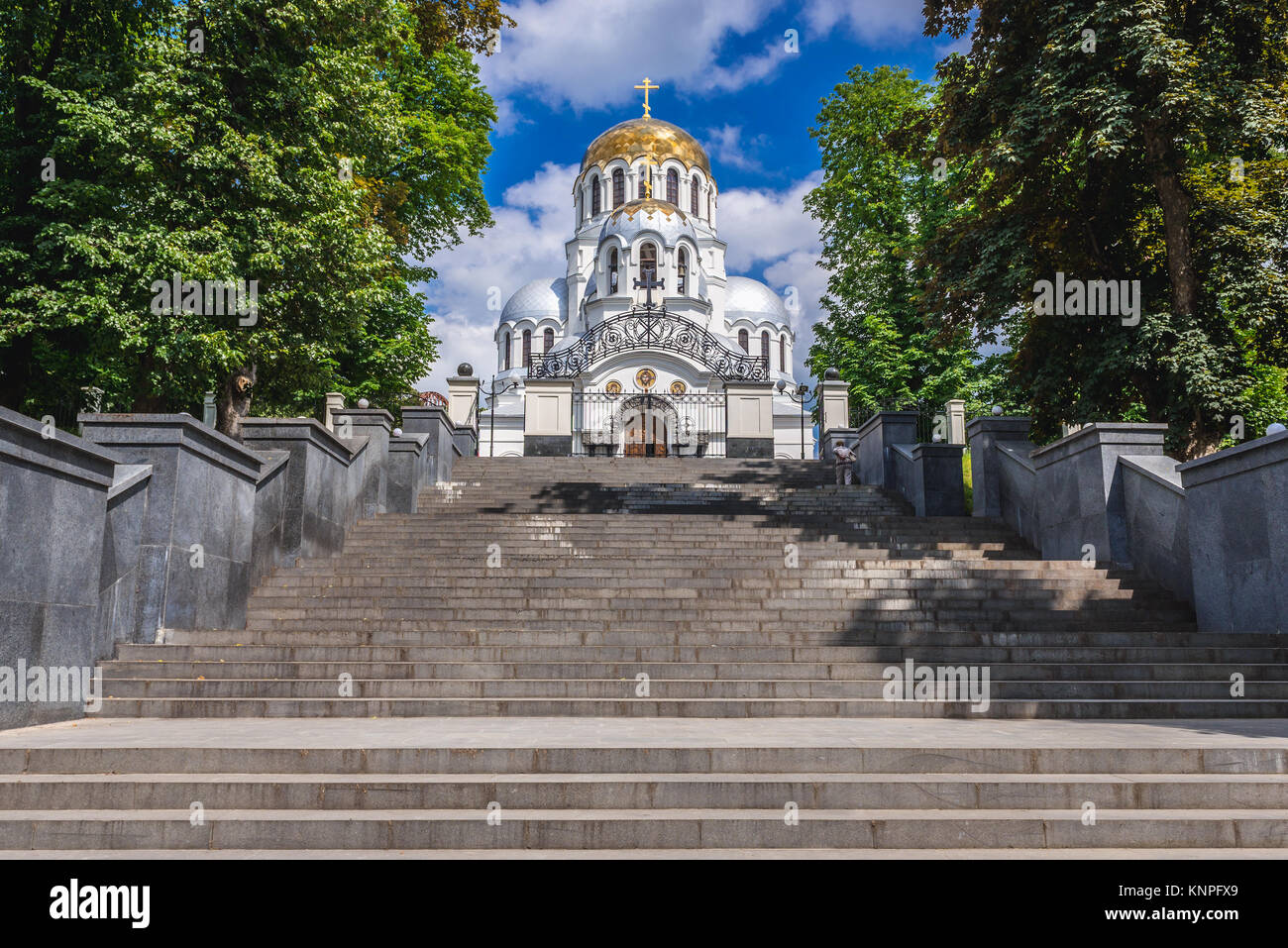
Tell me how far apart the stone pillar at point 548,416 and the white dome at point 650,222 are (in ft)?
107

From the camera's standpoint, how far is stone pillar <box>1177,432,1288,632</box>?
8.74 meters

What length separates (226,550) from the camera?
31.4 ft

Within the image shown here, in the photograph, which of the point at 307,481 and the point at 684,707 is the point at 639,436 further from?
the point at 684,707

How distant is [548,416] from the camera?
25.2 meters

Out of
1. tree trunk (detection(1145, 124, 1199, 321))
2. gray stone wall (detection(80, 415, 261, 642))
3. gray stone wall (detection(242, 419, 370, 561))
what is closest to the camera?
gray stone wall (detection(80, 415, 261, 642))

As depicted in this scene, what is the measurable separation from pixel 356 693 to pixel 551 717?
174cm

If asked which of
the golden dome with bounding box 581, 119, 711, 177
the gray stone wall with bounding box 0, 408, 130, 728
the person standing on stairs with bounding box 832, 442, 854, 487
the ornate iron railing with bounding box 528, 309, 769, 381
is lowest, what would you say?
the gray stone wall with bounding box 0, 408, 130, 728

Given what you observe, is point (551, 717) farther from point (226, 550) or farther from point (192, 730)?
point (226, 550)

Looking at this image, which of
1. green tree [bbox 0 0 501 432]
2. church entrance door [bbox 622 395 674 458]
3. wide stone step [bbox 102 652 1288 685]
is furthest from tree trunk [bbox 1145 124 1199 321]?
church entrance door [bbox 622 395 674 458]

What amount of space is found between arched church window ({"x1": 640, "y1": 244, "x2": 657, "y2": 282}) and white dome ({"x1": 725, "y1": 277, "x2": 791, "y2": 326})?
39.8 feet

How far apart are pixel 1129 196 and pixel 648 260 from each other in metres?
42.1

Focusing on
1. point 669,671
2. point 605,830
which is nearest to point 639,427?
point 669,671

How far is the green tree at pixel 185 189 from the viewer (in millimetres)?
14906

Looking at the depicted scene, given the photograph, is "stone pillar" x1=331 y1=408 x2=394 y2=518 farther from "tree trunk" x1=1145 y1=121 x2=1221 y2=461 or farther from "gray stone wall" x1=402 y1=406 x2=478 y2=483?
"tree trunk" x1=1145 y1=121 x2=1221 y2=461
